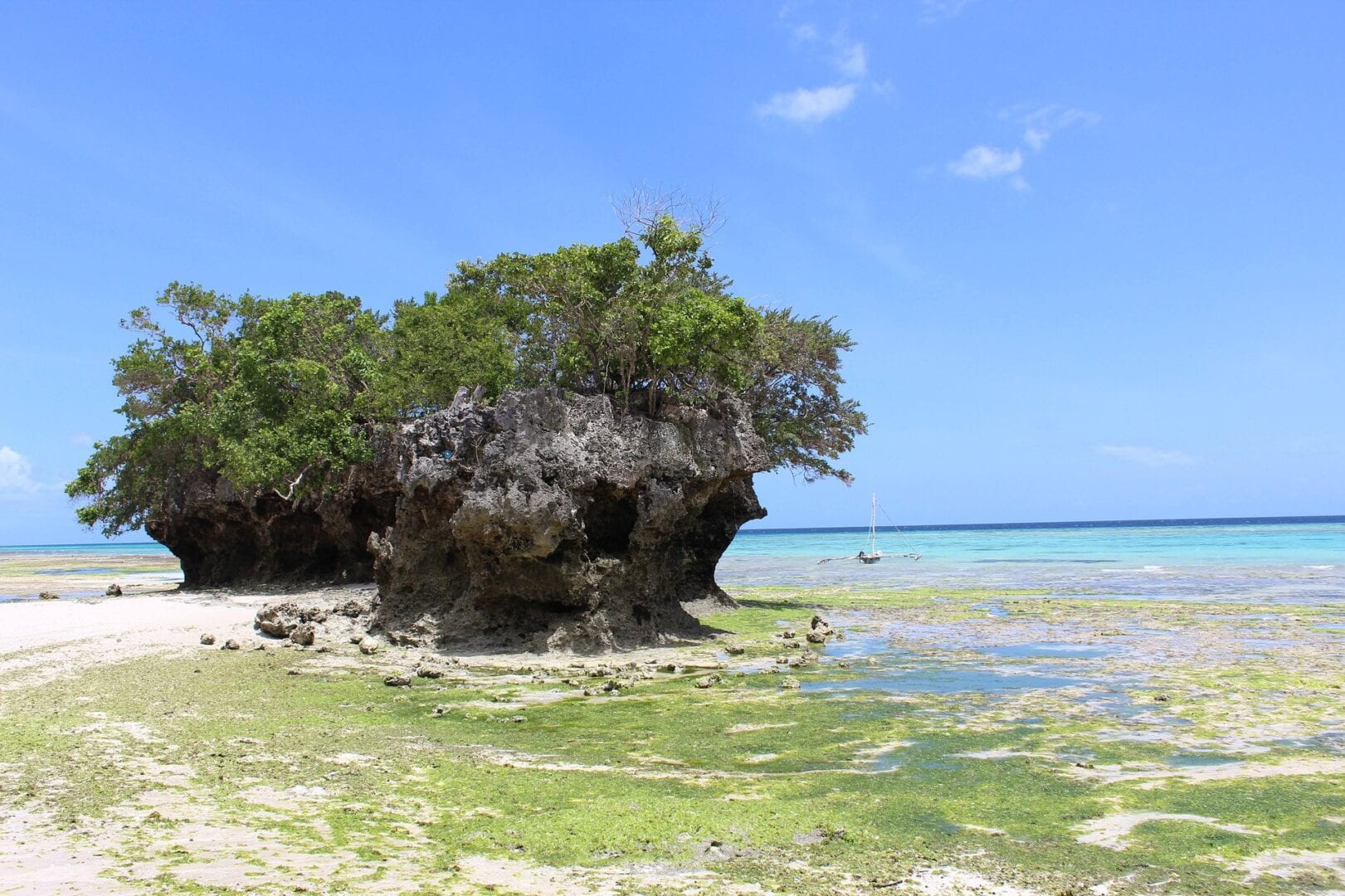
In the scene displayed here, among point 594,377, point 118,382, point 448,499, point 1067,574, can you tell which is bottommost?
point 1067,574

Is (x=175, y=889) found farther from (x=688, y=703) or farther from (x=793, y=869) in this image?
(x=688, y=703)

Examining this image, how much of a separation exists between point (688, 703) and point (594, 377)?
26.4ft

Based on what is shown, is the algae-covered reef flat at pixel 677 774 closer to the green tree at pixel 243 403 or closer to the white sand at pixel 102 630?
the white sand at pixel 102 630

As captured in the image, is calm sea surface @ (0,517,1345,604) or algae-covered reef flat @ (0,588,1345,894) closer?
algae-covered reef flat @ (0,588,1345,894)

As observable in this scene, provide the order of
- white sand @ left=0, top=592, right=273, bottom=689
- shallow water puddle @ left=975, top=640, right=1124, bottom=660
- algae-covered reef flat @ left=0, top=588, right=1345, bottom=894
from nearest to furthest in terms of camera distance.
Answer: algae-covered reef flat @ left=0, top=588, right=1345, bottom=894 < white sand @ left=0, top=592, right=273, bottom=689 < shallow water puddle @ left=975, top=640, right=1124, bottom=660

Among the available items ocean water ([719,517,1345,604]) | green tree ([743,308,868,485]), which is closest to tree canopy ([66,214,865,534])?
green tree ([743,308,868,485])

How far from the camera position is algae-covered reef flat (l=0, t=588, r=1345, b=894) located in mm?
5453

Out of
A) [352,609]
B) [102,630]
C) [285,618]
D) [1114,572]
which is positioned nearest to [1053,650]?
[352,609]

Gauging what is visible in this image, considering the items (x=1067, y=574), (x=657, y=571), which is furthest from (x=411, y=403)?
(x=1067, y=574)

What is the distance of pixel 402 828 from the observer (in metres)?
6.13

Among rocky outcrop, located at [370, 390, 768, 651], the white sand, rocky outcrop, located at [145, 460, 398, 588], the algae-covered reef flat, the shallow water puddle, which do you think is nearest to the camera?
the algae-covered reef flat

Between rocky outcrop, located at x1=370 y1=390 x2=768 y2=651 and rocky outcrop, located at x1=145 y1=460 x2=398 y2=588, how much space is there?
5493mm

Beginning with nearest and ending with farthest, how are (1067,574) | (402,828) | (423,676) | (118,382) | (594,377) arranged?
(402,828) < (423,676) < (594,377) < (118,382) < (1067,574)

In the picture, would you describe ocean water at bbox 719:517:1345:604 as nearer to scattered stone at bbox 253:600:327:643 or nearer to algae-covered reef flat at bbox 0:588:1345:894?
algae-covered reef flat at bbox 0:588:1345:894
